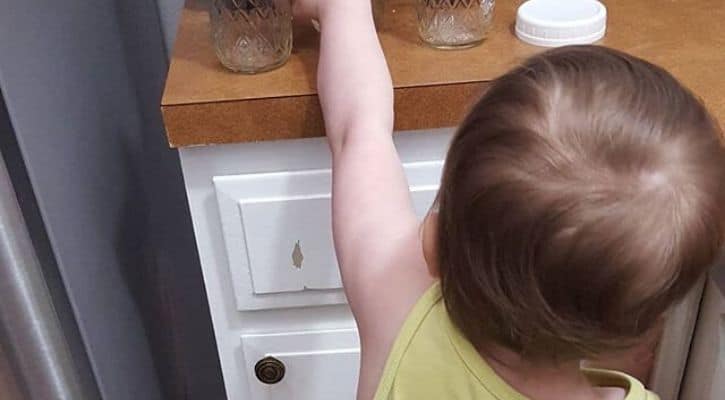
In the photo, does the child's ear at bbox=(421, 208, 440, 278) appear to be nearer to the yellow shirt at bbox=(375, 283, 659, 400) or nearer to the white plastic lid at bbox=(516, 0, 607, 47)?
the yellow shirt at bbox=(375, 283, 659, 400)

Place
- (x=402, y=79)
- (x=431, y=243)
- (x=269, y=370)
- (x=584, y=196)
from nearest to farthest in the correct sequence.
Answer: (x=584, y=196) < (x=431, y=243) < (x=402, y=79) < (x=269, y=370)

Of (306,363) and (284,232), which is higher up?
(284,232)

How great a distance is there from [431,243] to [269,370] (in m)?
0.42

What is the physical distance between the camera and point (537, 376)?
604mm

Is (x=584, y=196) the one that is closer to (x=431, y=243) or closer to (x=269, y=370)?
(x=431, y=243)

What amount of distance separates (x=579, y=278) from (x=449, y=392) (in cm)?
15

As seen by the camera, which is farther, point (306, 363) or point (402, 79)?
point (306, 363)

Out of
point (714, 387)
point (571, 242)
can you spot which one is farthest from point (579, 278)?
point (714, 387)

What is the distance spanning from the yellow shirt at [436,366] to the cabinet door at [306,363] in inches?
12.9

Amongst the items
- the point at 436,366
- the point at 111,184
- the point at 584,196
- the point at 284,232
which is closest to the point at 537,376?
the point at 436,366

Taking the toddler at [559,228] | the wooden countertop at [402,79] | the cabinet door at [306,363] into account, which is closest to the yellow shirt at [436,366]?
the toddler at [559,228]

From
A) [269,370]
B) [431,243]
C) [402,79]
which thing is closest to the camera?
[431,243]

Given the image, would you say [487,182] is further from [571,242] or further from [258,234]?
[258,234]

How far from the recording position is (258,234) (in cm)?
84
